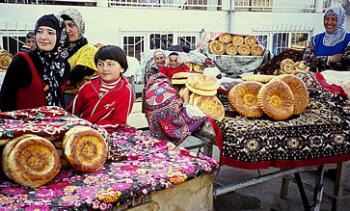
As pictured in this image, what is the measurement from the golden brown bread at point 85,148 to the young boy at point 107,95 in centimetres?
47

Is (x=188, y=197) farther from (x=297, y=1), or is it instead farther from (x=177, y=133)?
(x=297, y=1)

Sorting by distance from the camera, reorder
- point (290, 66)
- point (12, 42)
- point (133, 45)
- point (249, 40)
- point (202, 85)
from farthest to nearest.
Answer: point (133, 45) → point (12, 42) → point (249, 40) → point (290, 66) → point (202, 85)

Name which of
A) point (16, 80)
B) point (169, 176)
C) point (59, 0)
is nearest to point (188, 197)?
point (169, 176)

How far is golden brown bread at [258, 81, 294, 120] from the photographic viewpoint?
2.66 m

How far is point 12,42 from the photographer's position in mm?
6891

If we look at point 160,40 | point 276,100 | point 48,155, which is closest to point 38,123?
point 48,155

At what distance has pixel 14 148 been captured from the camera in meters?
Answer: 1.40

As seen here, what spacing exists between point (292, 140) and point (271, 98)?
319 millimetres

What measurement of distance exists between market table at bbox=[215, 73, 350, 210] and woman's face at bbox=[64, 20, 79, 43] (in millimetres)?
1197

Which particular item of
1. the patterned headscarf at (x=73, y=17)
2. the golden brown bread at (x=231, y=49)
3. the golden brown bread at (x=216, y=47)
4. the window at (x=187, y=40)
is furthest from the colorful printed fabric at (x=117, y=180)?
the window at (x=187, y=40)

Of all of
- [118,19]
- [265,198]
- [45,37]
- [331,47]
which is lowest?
[265,198]

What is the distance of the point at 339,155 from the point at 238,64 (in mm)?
3622

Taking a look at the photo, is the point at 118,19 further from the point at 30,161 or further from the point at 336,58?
the point at 30,161

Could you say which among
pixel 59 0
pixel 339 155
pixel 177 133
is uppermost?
pixel 59 0
